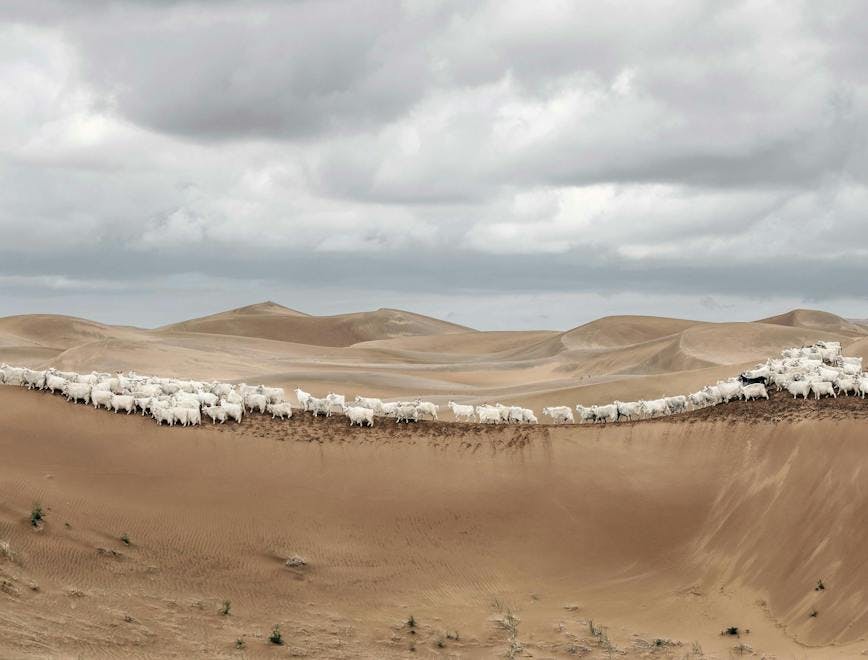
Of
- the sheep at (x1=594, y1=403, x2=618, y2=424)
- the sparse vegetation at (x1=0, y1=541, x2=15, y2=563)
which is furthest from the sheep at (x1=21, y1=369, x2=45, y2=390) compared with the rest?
the sheep at (x1=594, y1=403, x2=618, y2=424)

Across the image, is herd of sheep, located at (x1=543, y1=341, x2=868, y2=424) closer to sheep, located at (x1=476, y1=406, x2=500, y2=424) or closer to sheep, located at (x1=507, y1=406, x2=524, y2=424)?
sheep, located at (x1=507, y1=406, x2=524, y2=424)

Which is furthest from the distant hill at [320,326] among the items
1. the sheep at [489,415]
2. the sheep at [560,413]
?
the sheep at [489,415]

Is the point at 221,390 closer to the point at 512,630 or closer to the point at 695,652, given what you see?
the point at 512,630

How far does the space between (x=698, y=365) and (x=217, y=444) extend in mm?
50039

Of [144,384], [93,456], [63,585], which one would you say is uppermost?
[144,384]

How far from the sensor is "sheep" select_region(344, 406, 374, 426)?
28797 mm

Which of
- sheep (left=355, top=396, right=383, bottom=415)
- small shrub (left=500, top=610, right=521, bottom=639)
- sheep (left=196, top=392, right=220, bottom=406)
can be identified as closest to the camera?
small shrub (left=500, top=610, right=521, bottom=639)

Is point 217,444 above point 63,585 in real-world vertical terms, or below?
above

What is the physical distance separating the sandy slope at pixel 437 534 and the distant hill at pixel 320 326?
13886 centimetres

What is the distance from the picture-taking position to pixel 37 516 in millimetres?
22156

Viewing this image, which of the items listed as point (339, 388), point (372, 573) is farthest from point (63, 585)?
point (339, 388)

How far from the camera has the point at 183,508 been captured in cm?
2497

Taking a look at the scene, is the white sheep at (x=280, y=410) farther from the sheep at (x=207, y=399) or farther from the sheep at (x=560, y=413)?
the sheep at (x=560, y=413)

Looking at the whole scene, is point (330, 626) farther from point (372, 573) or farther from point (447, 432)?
point (447, 432)
